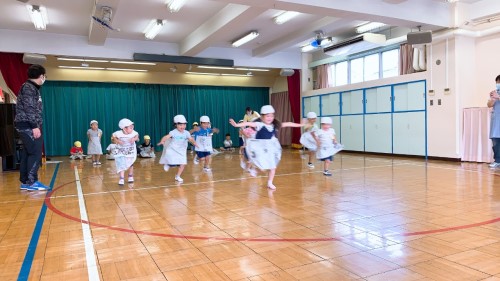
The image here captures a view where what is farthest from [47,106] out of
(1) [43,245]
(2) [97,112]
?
(1) [43,245]

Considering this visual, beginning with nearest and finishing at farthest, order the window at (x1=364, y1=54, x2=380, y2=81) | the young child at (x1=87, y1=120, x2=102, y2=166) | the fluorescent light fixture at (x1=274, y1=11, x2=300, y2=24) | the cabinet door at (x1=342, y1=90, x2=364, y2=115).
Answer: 1. the fluorescent light fixture at (x1=274, y1=11, x2=300, y2=24)
2. the young child at (x1=87, y1=120, x2=102, y2=166)
3. the window at (x1=364, y1=54, x2=380, y2=81)
4. the cabinet door at (x1=342, y1=90, x2=364, y2=115)

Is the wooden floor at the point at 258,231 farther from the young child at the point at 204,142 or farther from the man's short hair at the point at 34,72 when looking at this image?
the young child at the point at 204,142

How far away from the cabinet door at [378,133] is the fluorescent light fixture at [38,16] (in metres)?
9.47

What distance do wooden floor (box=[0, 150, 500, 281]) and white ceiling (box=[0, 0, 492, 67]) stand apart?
3810mm

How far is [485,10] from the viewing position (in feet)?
28.0

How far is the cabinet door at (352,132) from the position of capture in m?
12.2

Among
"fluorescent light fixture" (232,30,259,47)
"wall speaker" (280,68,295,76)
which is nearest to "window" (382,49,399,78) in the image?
"wall speaker" (280,68,295,76)

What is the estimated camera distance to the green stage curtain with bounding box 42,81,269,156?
1456 cm

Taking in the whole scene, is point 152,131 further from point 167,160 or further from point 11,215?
point 11,215

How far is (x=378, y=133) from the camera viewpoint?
11.4m

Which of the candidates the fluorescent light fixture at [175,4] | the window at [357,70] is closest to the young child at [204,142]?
the fluorescent light fixture at [175,4]

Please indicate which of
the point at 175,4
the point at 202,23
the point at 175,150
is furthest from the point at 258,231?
the point at 202,23

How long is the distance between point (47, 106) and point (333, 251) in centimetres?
1458

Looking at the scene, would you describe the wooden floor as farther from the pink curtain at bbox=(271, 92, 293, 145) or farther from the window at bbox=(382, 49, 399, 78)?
the pink curtain at bbox=(271, 92, 293, 145)
